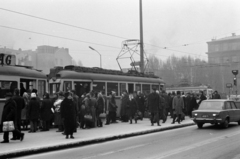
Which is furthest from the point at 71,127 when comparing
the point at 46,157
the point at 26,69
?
the point at 26,69

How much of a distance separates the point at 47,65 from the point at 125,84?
2533 inches

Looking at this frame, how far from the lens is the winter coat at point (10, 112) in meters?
12.0

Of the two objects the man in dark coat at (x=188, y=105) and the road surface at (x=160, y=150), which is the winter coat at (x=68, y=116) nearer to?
the road surface at (x=160, y=150)

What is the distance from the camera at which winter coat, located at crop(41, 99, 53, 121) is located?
51.1 feet

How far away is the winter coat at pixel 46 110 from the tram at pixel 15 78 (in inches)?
69.2

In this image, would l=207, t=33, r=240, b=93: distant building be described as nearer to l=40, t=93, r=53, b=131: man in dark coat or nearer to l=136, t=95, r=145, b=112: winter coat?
l=136, t=95, r=145, b=112: winter coat

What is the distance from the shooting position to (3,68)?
16.1 meters

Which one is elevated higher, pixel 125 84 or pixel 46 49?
pixel 46 49

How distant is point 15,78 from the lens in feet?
54.4

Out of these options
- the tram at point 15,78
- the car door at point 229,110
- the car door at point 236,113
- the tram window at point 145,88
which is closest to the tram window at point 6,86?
the tram at point 15,78

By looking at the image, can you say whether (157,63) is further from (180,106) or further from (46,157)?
(46,157)

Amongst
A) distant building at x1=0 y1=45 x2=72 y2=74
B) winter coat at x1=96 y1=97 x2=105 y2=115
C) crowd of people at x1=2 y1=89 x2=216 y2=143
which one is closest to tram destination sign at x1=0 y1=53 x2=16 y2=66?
crowd of people at x1=2 y1=89 x2=216 y2=143

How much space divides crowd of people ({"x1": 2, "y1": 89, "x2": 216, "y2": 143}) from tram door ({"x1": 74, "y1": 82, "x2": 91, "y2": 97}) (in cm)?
163

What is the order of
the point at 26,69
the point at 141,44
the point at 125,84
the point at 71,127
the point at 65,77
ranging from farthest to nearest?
the point at 141,44 → the point at 125,84 → the point at 65,77 → the point at 26,69 → the point at 71,127
